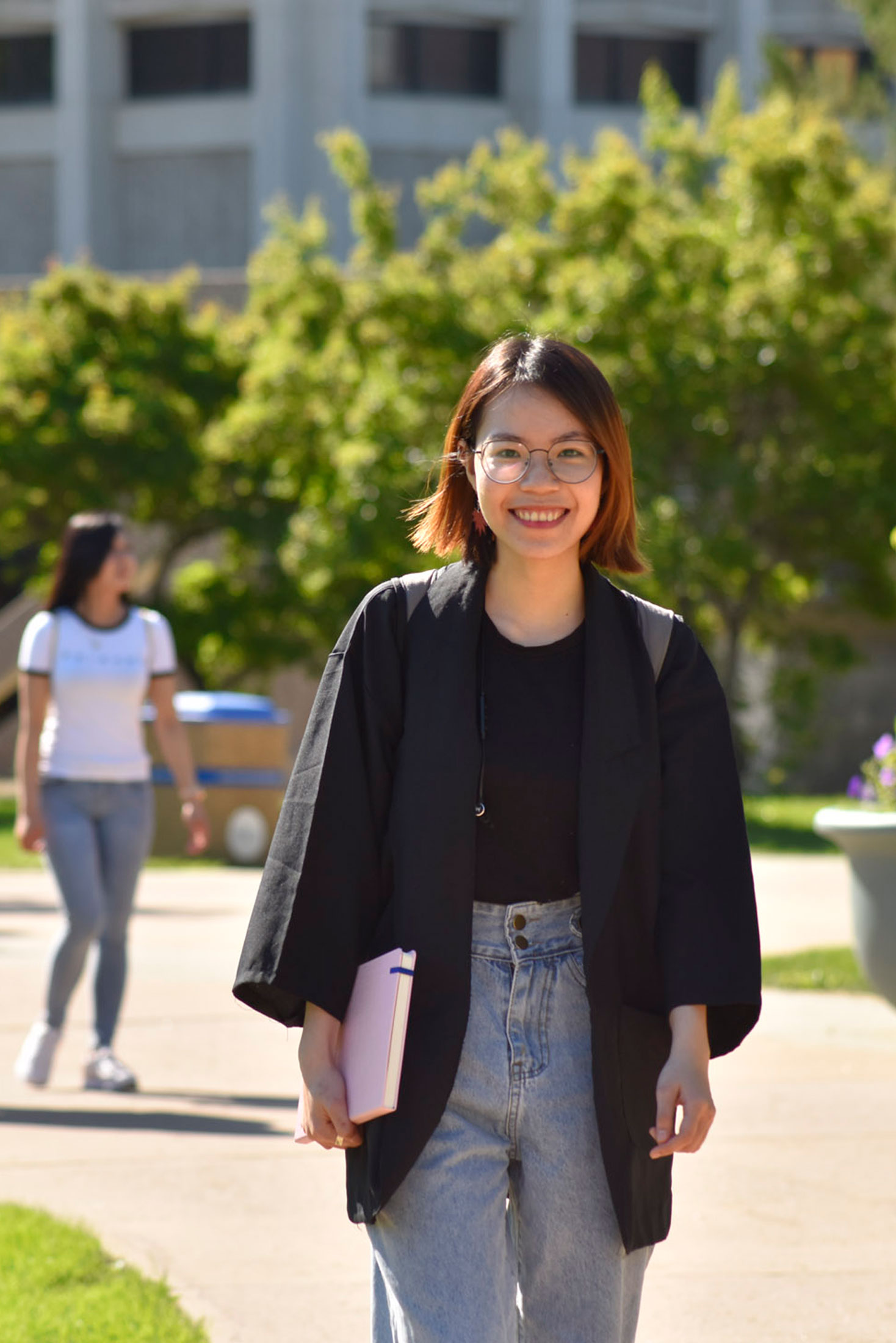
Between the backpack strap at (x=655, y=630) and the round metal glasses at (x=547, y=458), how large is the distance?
0.66 ft

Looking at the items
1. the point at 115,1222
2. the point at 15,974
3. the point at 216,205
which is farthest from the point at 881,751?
the point at 216,205

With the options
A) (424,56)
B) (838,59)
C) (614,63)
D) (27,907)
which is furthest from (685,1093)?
(838,59)

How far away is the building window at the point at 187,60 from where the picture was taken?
1791 inches

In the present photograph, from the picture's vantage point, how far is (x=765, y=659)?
29.2 m

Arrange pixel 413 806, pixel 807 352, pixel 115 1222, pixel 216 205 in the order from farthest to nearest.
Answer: pixel 216 205 < pixel 807 352 < pixel 115 1222 < pixel 413 806

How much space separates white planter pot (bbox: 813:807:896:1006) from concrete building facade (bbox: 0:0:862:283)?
38768mm

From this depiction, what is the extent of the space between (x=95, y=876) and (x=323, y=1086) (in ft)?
13.8

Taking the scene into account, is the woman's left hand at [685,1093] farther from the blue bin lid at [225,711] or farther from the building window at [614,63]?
the building window at [614,63]

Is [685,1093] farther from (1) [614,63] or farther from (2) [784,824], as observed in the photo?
(1) [614,63]

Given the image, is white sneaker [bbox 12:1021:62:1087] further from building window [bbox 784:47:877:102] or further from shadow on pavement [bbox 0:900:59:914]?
building window [bbox 784:47:877:102]

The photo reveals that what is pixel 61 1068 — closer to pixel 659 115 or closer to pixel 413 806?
pixel 413 806

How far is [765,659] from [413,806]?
26806 millimetres

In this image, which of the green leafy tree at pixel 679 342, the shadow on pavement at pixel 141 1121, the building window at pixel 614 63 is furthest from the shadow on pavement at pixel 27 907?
the building window at pixel 614 63

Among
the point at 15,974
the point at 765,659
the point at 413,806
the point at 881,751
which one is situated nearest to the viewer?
the point at 413,806
